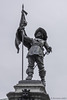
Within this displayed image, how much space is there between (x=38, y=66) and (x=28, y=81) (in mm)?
1609

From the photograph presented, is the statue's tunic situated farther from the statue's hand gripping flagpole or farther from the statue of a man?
the statue's hand gripping flagpole

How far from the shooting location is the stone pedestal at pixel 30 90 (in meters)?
26.0

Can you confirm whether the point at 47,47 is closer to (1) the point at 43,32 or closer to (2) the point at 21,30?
(1) the point at 43,32

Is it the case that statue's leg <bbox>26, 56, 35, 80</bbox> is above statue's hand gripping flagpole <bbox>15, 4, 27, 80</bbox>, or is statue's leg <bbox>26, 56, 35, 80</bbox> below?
below

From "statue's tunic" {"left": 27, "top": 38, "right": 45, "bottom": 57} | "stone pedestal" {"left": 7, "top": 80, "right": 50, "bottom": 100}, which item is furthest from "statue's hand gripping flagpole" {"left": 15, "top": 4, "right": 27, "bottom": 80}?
"stone pedestal" {"left": 7, "top": 80, "right": 50, "bottom": 100}

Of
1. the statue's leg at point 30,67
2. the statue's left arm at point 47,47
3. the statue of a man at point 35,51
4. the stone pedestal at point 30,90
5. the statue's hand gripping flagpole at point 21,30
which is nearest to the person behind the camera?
the stone pedestal at point 30,90

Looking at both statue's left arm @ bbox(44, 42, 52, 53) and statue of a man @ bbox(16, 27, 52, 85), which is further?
statue's left arm @ bbox(44, 42, 52, 53)

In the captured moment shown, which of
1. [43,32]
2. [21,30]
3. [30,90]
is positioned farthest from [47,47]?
[30,90]

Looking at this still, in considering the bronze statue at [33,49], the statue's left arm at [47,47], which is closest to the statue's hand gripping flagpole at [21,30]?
the bronze statue at [33,49]

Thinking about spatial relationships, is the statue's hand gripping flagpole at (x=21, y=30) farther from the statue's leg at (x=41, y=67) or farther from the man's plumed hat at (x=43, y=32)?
the statue's leg at (x=41, y=67)

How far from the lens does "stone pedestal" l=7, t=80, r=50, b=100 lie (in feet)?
85.1

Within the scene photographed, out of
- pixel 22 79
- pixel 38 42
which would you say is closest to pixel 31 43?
pixel 38 42

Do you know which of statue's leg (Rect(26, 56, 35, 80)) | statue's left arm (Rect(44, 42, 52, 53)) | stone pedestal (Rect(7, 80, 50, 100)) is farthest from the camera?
statue's left arm (Rect(44, 42, 52, 53))

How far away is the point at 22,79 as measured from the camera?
27.0 m
